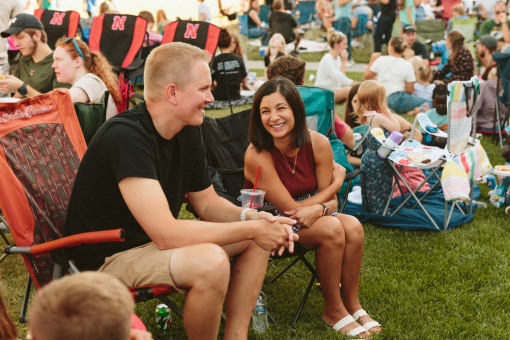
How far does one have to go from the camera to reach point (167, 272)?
1.87 metres

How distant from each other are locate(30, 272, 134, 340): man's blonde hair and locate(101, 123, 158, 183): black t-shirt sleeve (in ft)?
2.69

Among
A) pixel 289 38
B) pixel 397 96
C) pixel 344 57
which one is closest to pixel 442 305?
pixel 397 96

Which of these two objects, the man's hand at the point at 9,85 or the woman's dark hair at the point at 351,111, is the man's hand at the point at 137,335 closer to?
the man's hand at the point at 9,85

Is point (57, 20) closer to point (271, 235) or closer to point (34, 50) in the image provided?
point (34, 50)

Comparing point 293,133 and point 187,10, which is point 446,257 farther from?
point 187,10

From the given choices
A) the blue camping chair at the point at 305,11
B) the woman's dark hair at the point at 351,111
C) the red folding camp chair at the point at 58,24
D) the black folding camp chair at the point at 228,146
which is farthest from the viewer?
the blue camping chair at the point at 305,11

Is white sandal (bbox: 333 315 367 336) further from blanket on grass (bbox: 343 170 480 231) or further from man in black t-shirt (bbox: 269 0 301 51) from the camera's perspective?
man in black t-shirt (bbox: 269 0 301 51)

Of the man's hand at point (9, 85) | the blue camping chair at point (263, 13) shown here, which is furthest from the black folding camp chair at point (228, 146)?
the blue camping chair at point (263, 13)

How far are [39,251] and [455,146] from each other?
3.12m

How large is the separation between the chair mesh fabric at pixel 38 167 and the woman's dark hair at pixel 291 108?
3.11 ft

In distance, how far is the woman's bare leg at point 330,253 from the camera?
8.06 ft

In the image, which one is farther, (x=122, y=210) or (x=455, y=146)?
(x=455, y=146)

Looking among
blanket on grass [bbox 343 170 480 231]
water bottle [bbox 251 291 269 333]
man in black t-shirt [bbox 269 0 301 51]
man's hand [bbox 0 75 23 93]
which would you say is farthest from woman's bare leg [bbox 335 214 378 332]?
man in black t-shirt [bbox 269 0 301 51]

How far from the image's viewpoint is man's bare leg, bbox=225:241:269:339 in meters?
2.11
